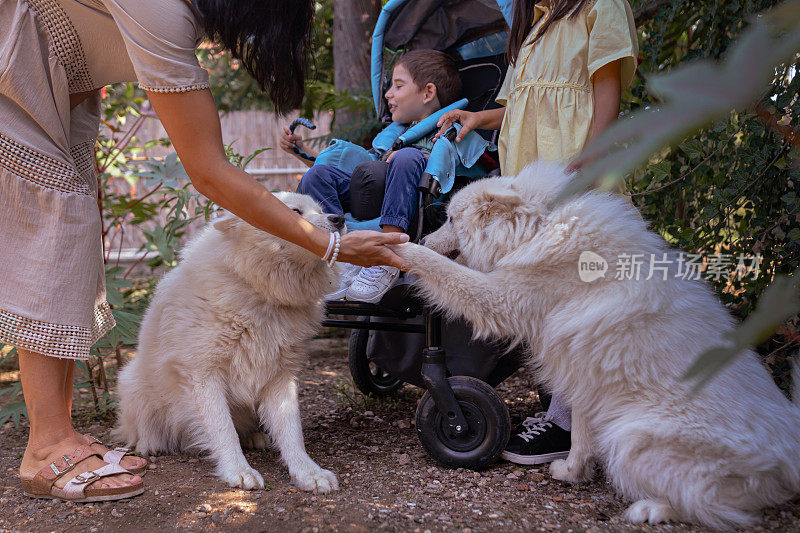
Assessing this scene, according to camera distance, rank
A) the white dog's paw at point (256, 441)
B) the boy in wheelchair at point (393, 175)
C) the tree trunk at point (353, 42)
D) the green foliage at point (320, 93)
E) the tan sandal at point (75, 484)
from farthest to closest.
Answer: the tree trunk at point (353, 42), the green foliage at point (320, 93), the white dog's paw at point (256, 441), the boy in wheelchair at point (393, 175), the tan sandal at point (75, 484)

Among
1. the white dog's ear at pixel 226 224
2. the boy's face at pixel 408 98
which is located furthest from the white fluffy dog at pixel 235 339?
the boy's face at pixel 408 98

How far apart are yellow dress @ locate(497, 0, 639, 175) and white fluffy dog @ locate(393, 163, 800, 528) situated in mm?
298

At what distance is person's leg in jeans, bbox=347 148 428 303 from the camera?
281cm

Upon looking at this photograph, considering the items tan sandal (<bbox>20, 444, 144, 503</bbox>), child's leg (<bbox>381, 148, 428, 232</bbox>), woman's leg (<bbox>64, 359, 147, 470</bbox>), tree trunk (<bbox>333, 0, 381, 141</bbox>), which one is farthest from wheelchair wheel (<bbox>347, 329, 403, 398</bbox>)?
tree trunk (<bbox>333, 0, 381, 141</bbox>)

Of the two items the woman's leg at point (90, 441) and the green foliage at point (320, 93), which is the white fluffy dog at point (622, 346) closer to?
the green foliage at point (320, 93)

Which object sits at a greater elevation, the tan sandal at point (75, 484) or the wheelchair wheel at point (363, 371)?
the wheelchair wheel at point (363, 371)

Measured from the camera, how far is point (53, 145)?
93.2 inches

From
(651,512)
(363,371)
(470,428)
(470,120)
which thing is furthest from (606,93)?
(363,371)

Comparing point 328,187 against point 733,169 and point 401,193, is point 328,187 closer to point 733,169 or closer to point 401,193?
point 401,193

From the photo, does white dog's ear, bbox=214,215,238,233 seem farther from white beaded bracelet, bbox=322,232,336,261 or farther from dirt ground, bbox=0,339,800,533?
dirt ground, bbox=0,339,800,533

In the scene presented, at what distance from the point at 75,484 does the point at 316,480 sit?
3.12 feet

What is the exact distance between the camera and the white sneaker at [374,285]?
9.18 feet

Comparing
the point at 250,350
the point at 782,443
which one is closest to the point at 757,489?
the point at 782,443

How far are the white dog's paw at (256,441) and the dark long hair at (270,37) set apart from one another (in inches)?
64.3
